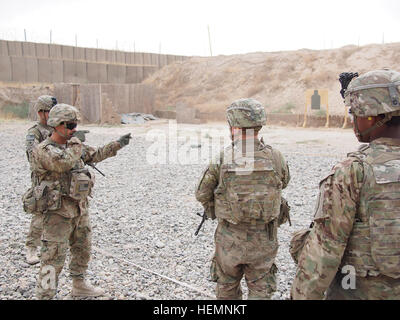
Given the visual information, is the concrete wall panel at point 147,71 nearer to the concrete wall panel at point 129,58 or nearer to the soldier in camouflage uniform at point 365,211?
the concrete wall panel at point 129,58

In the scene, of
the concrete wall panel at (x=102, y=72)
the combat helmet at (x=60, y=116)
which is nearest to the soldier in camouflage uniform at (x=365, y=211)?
the combat helmet at (x=60, y=116)

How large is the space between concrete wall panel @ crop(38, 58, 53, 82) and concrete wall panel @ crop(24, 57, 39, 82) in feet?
0.92

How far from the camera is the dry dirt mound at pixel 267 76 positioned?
2248cm

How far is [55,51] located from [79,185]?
28.1 meters

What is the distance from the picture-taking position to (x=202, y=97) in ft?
86.1

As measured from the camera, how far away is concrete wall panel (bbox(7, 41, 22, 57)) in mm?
26108

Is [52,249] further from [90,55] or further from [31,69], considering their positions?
[90,55]

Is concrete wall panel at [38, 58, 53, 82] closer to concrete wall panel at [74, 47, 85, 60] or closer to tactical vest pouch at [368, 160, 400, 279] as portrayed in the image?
concrete wall panel at [74, 47, 85, 60]

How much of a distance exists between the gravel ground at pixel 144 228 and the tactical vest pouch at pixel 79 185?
1026mm

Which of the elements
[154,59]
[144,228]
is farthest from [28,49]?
[144,228]

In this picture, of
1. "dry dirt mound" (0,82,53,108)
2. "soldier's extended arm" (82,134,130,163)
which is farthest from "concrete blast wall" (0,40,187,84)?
"soldier's extended arm" (82,134,130,163)

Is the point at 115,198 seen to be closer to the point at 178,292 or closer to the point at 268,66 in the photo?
the point at 178,292
